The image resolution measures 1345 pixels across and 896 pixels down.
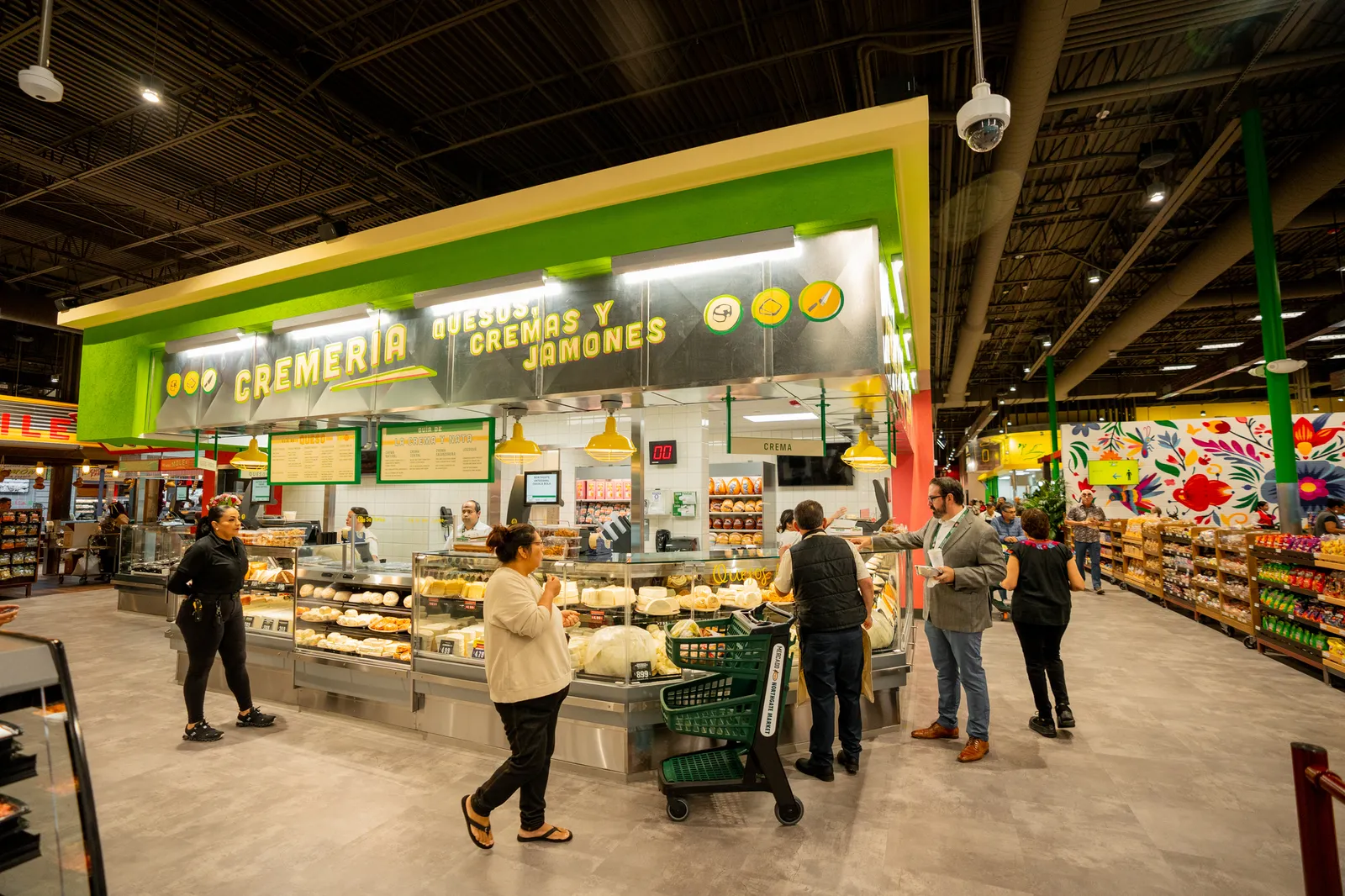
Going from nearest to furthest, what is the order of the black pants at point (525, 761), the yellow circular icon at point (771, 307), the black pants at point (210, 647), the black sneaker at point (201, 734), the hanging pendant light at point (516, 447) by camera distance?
the black pants at point (525, 761) → the yellow circular icon at point (771, 307) → the black sneaker at point (201, 734) → the black pants at point (210, 647) → the hanging pendant light at point (516, 447)

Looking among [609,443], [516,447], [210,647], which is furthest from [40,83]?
[609,443]

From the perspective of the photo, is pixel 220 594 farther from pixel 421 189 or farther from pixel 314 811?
pixel 421 189

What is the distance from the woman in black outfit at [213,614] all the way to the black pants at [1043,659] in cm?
569

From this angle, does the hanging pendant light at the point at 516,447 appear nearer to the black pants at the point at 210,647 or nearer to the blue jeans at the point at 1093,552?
the black pants at the point at 210,647

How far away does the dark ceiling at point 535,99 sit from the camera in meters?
5.59

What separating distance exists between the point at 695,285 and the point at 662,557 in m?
1.86

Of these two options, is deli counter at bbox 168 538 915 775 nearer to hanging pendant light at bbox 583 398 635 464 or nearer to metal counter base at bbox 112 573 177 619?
hanging pendant light at bbox 583 398 635 464

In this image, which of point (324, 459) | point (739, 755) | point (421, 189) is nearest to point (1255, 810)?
point (739, 755)

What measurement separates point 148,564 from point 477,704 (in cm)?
921

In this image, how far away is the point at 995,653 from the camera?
730cm

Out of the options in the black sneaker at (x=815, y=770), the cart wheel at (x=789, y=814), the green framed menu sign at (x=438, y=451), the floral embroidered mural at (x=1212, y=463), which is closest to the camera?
the cart wheel at (x=789, y=814)

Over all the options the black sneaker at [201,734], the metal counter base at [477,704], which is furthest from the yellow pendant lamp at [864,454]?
the black sneaker at [201,734]

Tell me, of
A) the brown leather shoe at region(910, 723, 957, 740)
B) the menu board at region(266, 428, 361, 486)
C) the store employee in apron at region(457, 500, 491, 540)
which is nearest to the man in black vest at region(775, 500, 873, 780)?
the brown leather shoe at region(910, 723, 957, 740)

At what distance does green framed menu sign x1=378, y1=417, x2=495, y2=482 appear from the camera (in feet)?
17.9
